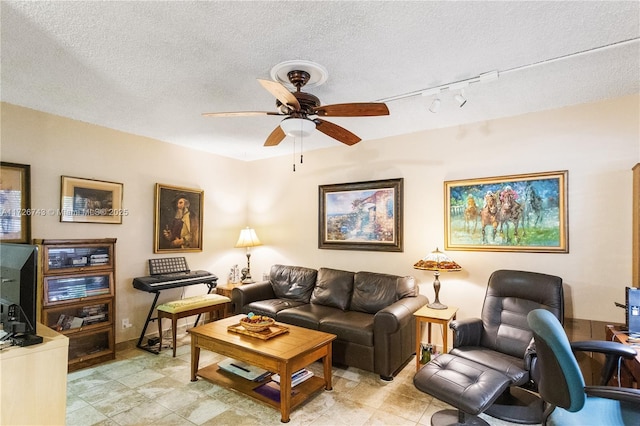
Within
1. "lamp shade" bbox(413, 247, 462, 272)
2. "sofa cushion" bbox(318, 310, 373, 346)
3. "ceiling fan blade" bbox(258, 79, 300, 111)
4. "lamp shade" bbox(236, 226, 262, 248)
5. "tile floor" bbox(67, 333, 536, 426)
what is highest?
"ceiling fan blade" bbox(258, 79, 300, 111)

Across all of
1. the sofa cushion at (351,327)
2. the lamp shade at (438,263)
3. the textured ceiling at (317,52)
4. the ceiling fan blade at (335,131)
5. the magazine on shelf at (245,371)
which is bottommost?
the magazine on shelf at (245,371)

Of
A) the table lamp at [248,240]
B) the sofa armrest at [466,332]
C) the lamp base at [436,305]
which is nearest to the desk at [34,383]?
the sofa armrest at [466,332]

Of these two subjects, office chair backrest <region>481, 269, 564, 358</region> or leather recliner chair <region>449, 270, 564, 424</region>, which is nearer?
leather recliner chair <region>449, 270, 564, 424</region>

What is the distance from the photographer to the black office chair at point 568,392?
152 centimetres

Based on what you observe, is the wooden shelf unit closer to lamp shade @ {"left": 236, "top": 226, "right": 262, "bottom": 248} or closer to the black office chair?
lamp shade @ {"left": 236, "top": 226, "right": 262, "bottom": 248}

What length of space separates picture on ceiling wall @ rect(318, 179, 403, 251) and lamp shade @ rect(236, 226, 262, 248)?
1.09m

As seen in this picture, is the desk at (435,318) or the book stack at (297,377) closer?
the book stack at (297,377)

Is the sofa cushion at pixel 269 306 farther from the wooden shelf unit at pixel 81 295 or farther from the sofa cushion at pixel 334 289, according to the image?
the wooden shelf unit at pixel 81 295

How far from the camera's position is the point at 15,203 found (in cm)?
316

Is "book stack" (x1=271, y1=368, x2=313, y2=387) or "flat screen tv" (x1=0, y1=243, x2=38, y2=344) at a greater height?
"flat screen tv" (x1=0, y1=243, x2=38, y2=344)

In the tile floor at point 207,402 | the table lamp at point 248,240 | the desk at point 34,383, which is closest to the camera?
the desk at point 34,383

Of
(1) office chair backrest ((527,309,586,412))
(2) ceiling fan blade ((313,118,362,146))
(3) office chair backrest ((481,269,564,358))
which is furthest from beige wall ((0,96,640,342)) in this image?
(1) office chair backrest ((527,309,586,412))

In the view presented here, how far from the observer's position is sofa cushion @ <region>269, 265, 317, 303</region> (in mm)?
4422

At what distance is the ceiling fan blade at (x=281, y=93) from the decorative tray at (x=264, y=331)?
6.35 feet
